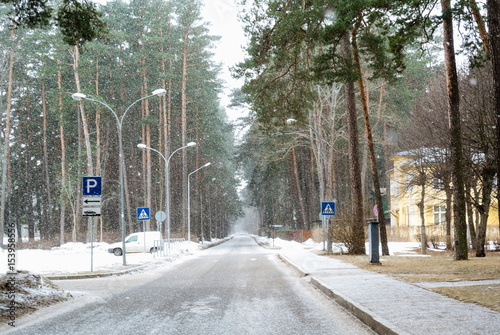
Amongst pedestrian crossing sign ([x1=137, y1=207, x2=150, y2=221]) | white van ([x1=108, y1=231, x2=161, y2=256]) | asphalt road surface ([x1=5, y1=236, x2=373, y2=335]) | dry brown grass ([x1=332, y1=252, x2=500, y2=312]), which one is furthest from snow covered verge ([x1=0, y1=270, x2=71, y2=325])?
white van ([x1=108, y1=231, x2=161, y2=256])

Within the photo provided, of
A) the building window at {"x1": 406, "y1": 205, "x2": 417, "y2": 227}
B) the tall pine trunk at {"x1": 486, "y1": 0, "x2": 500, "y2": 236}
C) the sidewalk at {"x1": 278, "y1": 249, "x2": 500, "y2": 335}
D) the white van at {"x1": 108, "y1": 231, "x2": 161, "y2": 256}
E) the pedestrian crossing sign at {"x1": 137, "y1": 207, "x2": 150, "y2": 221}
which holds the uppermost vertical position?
the tall pine trunk at {"x1": 486, "y1": 0, "x2": 500, "y2": 236}

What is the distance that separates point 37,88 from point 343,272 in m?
46.3

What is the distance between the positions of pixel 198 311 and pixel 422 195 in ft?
76.8

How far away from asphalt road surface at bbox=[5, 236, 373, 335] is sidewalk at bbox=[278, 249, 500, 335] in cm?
25

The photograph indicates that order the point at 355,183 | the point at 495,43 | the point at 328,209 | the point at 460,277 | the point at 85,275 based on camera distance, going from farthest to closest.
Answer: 1. the point at 328,209
2. the point at 355,183
3. the point at 85,275
4. the point at 460,277
5. the point at 495,43

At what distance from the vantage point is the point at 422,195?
97.2ft

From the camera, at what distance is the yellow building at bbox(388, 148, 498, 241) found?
26.9 metres

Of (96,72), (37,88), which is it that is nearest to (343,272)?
(96,72)

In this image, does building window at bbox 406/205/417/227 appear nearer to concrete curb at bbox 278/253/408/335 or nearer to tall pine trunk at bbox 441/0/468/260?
tall pine trunk at bbox 441/0/468/260

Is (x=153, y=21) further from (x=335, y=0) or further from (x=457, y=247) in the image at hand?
(x=457, y=247)

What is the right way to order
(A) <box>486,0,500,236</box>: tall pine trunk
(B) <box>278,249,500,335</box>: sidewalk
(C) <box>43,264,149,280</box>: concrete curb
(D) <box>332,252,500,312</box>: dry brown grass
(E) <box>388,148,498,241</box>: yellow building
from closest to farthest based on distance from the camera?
(B) <box>278,249,500,335</box>: sidewalk, (A) <box>486,0,500,236</box>: tall pine trunk, (D) <box>332,252,500,312</box>: dry brown grass, (C) <box>43,264,149,280</box>: concrete curb, (E) <box>388,148,498,241</box>: yellow building

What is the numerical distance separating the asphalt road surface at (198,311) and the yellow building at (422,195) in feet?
51.3

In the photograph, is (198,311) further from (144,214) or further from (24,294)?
(144,214)

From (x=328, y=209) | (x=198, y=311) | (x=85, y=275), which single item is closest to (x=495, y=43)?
(x=198, y=311)
